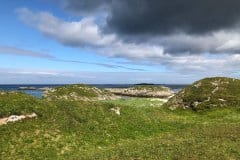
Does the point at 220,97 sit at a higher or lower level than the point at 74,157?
higher

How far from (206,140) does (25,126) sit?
20.3 metres

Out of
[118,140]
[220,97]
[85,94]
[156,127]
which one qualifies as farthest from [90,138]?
[85,94]

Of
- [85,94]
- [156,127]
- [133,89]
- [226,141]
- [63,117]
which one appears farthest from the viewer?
[133,89]

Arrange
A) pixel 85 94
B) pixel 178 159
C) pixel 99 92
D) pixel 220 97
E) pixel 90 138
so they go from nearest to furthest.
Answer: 1. pixel 178 159
2. pixel 90 138
3. pixel 220 97
4. pixel 85 94
5. pixel 99 92

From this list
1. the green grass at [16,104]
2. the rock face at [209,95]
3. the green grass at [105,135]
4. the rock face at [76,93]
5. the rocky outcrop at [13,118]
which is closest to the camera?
the green grass at [105,135]

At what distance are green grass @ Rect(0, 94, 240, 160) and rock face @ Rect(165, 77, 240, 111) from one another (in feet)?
59.0

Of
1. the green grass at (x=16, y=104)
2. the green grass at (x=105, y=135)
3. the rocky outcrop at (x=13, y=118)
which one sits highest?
the green grass at (x=16, y=104)

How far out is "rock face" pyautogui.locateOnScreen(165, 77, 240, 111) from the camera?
73562 millimetres

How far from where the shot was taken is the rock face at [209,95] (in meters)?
73.6

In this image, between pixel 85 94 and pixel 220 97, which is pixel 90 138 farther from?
pixel 85 94

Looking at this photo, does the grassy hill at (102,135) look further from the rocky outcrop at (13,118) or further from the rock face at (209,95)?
the rock face at (209,95)

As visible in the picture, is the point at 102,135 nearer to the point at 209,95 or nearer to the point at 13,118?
the point at 13,118

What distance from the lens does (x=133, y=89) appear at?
→ 7229 inches

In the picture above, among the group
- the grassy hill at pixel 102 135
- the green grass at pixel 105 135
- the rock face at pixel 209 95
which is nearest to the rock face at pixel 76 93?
the rock face at pixel 209 95
